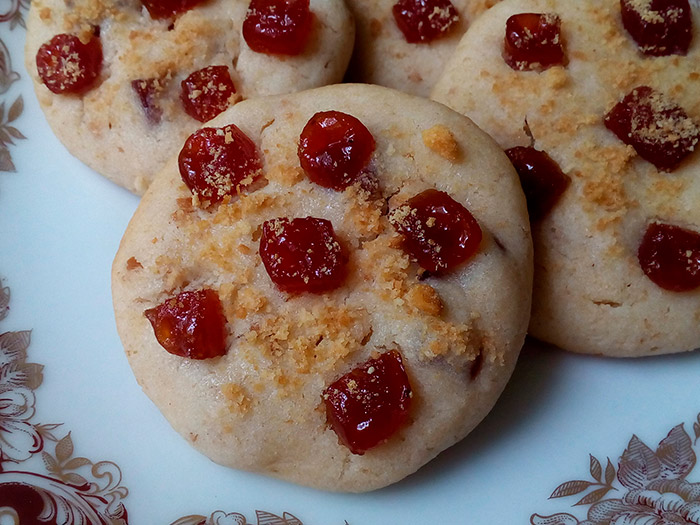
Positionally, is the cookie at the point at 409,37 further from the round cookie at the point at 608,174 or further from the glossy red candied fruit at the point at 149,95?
the glossy red candied fruit at the point at 149,95

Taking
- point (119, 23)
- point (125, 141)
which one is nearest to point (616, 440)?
point (125, 141)

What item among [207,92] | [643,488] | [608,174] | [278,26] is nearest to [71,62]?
[207,92]

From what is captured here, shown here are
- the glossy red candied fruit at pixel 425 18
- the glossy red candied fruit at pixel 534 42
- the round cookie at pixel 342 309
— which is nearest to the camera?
the round cookie at pixel 342 309

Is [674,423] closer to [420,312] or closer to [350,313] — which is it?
[420,312]

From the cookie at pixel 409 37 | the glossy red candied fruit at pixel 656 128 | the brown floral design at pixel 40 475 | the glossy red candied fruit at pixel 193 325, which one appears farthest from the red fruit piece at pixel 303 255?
the glossy red candied fruit at pixel 656 128

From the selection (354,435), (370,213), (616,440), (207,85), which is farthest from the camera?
(207,85)

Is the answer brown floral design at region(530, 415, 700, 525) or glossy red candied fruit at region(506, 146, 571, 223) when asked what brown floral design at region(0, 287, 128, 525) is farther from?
glossy red candied fruit at region(506, 146, 571, 223)

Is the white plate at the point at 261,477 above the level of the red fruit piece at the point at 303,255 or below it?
below

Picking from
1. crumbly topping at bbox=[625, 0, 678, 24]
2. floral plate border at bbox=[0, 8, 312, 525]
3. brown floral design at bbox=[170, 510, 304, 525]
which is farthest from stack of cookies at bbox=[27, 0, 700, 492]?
floral plate border at bbox=[0, 8, 312, 525]

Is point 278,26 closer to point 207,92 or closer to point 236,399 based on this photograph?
point 207,92
